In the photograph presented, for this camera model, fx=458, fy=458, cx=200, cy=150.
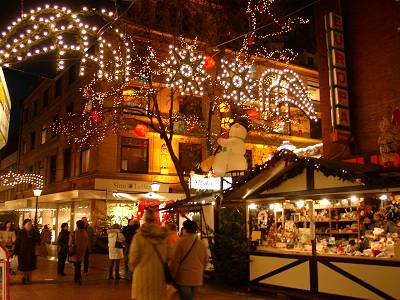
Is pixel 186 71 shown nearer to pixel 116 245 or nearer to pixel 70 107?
pixel 116 245

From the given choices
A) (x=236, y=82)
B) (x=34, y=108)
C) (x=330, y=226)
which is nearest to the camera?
(x=330, y=226)

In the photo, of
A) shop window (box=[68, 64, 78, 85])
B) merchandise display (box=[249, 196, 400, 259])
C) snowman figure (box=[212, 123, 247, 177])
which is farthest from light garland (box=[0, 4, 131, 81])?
shop window (box=[68, 64, 78, 85])

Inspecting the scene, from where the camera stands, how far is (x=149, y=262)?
6383 millimetres

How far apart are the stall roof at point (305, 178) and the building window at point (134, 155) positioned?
48.8 feet

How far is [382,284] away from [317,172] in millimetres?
2730

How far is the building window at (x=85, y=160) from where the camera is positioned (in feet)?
88.6

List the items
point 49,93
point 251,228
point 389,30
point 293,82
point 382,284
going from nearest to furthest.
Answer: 1. point 382,284
2. point 251,228
3. point 389,30
4. point 293,82
5. point 49,93

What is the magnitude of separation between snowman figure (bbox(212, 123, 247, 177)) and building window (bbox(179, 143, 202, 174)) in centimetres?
1539

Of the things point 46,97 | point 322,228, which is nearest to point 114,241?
point 322,228

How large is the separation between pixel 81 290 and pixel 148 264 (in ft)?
21.6

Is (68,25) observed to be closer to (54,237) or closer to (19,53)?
(19,53)

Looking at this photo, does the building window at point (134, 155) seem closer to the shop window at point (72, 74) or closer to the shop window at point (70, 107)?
the shop window at point (70, 107)

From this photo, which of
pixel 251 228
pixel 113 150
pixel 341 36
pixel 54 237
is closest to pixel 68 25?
pixel 251 228

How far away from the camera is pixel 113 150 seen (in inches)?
1013
